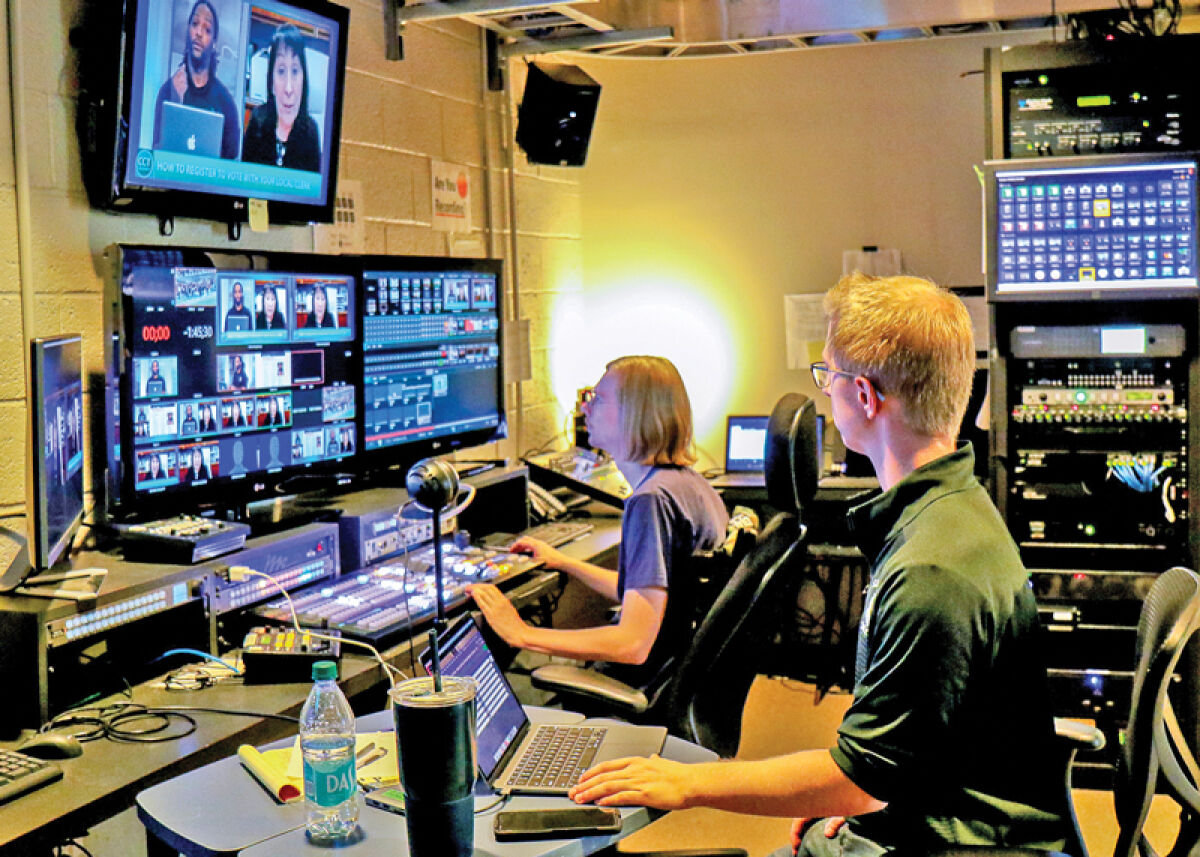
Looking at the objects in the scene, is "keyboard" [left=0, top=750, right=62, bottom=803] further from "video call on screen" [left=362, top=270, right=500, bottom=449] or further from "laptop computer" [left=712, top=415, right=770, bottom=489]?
"laptop computer" [left=712, top=415, right=770, bottom=489]

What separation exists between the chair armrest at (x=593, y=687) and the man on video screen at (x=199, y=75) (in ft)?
4.52

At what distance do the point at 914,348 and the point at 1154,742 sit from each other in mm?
627

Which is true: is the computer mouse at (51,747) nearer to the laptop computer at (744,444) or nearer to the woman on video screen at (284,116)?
the woman on video screen at (284,116)

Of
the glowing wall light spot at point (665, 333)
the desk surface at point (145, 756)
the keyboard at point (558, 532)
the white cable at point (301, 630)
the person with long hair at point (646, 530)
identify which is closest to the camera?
the desk surface at point (145, 756)

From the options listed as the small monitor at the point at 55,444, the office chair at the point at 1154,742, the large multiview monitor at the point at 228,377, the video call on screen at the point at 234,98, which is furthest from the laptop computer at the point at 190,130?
the office chair at the point at 1154,742

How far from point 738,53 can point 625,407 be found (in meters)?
2.26

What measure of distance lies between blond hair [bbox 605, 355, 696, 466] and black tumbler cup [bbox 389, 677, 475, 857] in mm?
1495

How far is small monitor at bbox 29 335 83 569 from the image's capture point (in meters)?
1.93

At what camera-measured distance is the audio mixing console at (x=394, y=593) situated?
97.7 inches

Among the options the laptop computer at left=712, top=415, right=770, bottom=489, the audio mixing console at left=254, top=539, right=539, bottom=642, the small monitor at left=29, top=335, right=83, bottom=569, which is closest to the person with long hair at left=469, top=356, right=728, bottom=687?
the audio mixing console at left=254, top=539, right=539, bottom=642

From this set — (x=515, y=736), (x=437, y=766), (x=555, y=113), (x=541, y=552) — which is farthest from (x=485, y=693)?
(x=555, y=113)

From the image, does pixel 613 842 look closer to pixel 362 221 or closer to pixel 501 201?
pixel 362 221

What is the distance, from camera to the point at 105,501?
241cm

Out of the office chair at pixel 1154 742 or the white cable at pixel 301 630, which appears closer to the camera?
the office chair at pixel 1154 742
